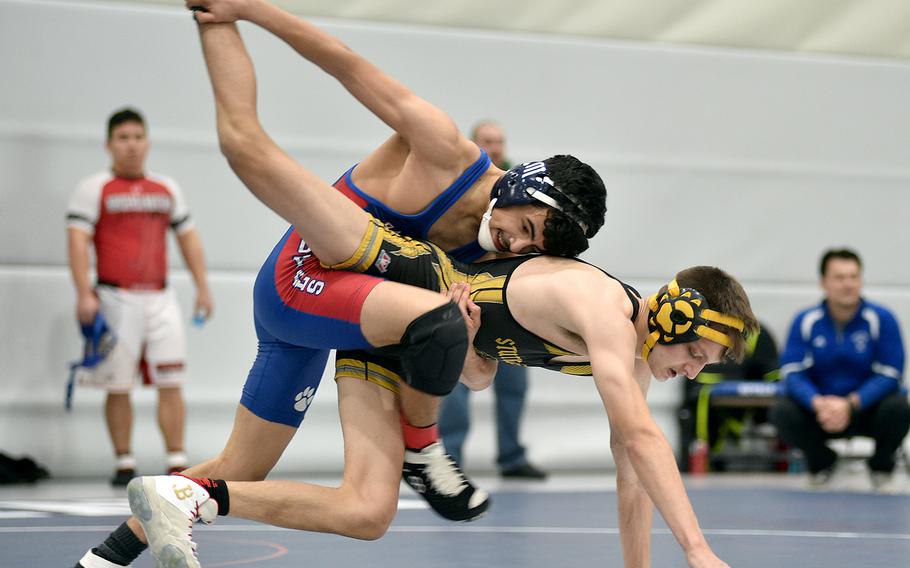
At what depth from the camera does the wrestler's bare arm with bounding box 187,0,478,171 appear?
3.13 metres

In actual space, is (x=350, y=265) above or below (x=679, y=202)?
below

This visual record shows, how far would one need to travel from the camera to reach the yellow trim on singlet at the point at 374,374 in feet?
10.9

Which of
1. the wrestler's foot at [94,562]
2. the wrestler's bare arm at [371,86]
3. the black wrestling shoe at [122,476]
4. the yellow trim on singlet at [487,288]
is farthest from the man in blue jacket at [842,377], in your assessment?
the wrestler's foot at [94,562]

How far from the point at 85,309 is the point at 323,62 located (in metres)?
3.25

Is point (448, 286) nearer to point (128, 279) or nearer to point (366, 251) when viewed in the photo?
point (366, 251)

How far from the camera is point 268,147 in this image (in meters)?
3.03

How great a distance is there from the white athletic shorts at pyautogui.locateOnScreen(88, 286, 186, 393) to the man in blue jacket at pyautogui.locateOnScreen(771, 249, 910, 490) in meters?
2.98

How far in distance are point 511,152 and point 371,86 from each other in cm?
441

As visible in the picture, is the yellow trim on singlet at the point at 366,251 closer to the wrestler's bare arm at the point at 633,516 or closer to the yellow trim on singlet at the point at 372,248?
the yellow trim on singlet at the point at 372,248

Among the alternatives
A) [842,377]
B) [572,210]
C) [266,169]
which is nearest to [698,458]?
[842,377]

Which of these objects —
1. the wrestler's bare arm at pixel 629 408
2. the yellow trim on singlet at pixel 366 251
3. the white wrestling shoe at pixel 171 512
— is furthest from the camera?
the yellow trim on singlet at pixel 366 251

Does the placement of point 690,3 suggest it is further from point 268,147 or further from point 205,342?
point 268,147

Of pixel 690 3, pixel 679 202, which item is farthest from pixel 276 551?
pixel 690 3

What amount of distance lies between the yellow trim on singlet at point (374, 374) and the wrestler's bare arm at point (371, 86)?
53 cm
